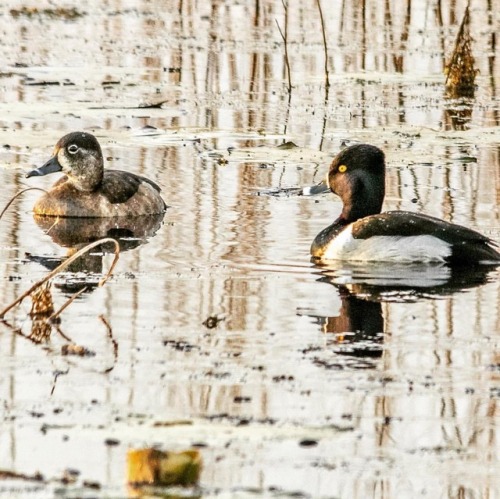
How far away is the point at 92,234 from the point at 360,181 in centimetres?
205

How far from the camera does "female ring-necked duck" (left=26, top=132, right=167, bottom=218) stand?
1263 centimetres

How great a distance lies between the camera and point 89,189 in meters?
13.0

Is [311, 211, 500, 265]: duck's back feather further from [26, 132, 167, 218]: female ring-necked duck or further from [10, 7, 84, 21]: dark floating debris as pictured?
[10, 7, 84, 21]: dark floating debris

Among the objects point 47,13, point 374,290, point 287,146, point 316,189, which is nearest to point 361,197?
point 316,189

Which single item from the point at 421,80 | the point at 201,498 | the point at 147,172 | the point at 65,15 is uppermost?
the point at 65,15

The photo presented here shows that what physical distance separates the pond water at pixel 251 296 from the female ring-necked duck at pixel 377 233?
14 centimetres

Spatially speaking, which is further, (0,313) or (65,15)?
(65,15)

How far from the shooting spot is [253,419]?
6.87 meters

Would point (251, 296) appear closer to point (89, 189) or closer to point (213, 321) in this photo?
point (213, 321)

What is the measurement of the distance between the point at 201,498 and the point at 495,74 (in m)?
14.6

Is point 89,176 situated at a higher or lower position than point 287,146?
lower

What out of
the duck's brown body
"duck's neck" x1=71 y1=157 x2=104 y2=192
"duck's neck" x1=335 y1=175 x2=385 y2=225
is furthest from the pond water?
"duck's neck" x1=71 y1=157 x2=104 y2=192

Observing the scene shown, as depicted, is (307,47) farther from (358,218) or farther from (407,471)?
(407,471)

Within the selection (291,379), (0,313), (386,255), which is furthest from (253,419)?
(386,255)
